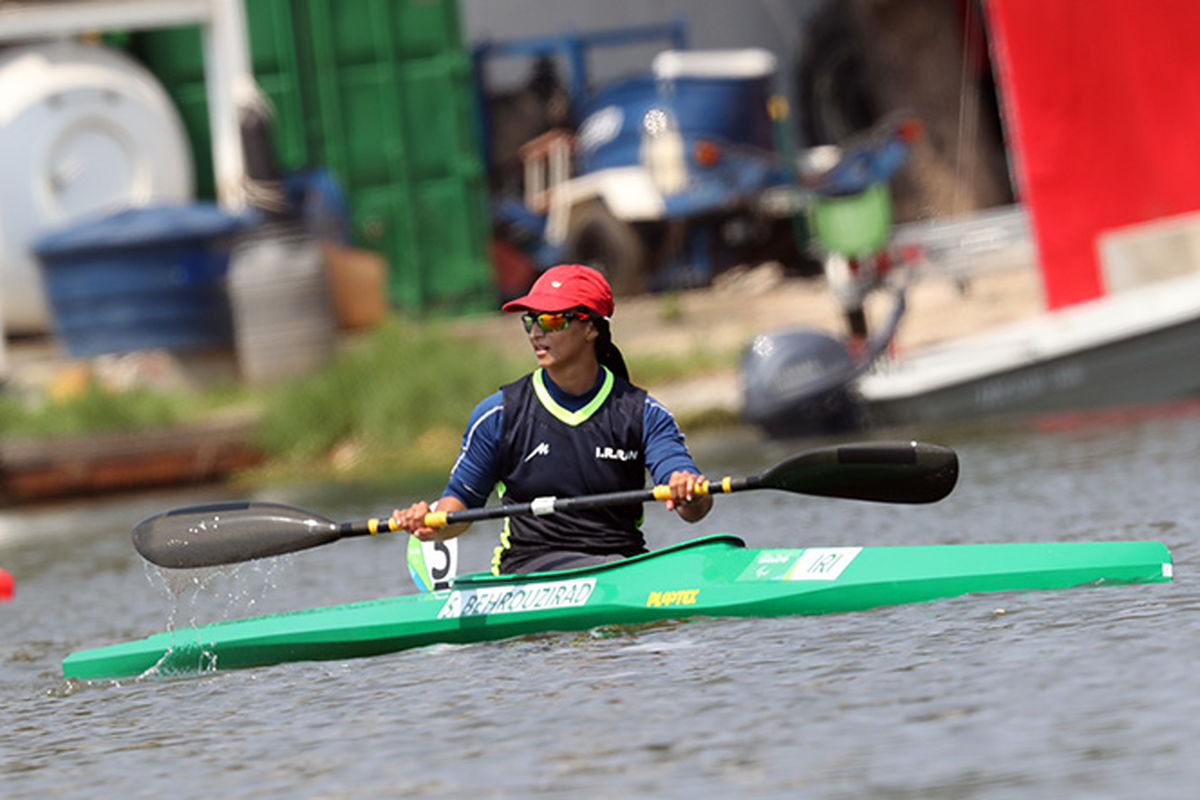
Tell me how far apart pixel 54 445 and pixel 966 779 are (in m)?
13.3

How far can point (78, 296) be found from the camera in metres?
19.5

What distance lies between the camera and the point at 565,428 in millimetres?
7395

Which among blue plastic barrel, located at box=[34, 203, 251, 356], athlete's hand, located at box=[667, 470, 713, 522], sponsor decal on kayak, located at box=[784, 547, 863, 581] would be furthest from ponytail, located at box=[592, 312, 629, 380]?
blue plastic barrel, located at box=[34, 203, 251, 356]

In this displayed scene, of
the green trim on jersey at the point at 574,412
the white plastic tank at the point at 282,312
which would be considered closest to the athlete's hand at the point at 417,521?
the green trim on jersey at the point at 574,412

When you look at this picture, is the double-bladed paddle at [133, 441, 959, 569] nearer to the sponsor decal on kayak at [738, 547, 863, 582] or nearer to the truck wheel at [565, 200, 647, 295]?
the sponsor decal on kayak at [738, 547, 863, 582]

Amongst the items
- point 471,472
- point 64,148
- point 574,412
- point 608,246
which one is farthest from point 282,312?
point 574,412

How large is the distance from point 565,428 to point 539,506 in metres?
0.30

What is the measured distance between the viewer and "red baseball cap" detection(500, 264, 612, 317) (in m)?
7.16

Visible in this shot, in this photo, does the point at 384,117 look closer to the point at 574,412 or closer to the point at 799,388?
the point at 799,388

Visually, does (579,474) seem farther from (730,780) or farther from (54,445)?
(54,445)

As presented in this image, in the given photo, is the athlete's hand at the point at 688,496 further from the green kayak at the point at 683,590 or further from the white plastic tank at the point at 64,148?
the white plastic tank at the point at 64,148

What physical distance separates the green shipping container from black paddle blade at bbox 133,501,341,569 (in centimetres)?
1330

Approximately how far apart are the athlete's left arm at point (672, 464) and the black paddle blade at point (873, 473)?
13.3 inches

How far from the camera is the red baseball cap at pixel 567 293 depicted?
23.5 feet
